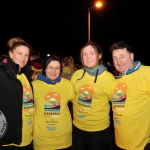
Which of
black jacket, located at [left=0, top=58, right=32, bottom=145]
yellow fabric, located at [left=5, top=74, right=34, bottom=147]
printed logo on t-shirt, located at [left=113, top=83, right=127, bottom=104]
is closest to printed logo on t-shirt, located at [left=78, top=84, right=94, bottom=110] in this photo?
printed logo on t-shirt, located at [left=113, top=83, right=127, bottom=104]

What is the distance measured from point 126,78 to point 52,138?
1537 mm

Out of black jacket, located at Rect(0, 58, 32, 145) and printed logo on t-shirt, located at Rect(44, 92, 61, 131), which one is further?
printed logo on t-shirt, located at Rect(44, 92, 61, 131)

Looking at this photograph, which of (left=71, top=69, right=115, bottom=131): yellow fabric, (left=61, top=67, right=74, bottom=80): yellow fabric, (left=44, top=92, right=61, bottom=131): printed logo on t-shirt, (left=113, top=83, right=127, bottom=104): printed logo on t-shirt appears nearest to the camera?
(left=113, top=83, right=127, bottom=104): printed logo on t-shirt

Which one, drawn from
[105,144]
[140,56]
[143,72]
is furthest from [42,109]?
[140,56]

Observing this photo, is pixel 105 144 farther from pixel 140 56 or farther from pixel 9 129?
pixel 140 56

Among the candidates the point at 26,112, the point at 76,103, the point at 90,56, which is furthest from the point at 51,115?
the point at 90,56

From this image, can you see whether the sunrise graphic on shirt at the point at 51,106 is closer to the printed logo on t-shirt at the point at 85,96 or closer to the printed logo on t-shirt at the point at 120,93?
the printed logo on t-shirt at the point at 85,96

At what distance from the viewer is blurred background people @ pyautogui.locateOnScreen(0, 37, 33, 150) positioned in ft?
9.29

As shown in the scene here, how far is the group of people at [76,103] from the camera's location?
9.65ft

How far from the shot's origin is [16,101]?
2.94 m

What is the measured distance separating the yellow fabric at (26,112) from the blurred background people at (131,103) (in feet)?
4.29

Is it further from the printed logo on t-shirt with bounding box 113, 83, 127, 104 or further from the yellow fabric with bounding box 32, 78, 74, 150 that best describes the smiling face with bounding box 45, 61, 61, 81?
the printed logo on t-shirt with bounding box 113, 83, 127, 104

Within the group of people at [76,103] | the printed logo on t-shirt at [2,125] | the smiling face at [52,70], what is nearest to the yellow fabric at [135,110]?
the group of people at [76,103]

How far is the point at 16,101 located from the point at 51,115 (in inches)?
27.5
